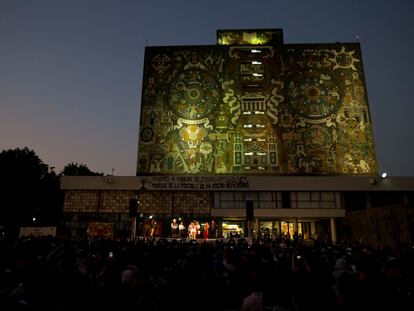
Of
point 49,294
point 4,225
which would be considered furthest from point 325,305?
point 4,225

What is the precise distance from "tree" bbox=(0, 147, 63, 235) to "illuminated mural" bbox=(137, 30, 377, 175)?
602 inches

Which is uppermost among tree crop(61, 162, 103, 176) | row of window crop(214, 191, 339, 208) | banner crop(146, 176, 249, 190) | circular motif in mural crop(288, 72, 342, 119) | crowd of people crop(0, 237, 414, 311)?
circular motif in mural crop(288, 72, 342, 119)

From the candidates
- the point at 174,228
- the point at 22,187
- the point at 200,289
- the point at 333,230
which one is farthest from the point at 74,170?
the point at 200,289

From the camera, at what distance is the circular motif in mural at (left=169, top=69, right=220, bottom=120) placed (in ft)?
151

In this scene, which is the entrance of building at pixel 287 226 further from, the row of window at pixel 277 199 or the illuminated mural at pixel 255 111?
the illuminated mural at pixel 255 111

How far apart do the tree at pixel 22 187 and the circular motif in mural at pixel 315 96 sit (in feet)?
123

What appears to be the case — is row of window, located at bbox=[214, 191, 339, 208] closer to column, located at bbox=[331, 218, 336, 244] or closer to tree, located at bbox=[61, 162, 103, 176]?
column, located at bbox=[331, 218, 336, 244]

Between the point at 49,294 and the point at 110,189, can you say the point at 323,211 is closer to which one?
the point at 110,189

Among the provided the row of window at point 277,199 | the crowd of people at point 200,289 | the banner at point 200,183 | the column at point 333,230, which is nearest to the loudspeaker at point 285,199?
the row of window at point 277,199

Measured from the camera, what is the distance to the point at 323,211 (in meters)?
39.1

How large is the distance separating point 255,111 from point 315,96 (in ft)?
29.1

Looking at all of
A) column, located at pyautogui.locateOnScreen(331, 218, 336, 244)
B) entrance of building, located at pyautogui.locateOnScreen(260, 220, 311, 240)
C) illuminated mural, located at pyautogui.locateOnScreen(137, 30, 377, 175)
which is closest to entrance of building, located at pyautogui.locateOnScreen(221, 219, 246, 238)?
entrance of building, located at pyautogui.locateOnScreen(260, 220, 311, 240)

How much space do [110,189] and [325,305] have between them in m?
37.2

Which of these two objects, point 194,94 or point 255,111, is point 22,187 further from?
point 255,111
